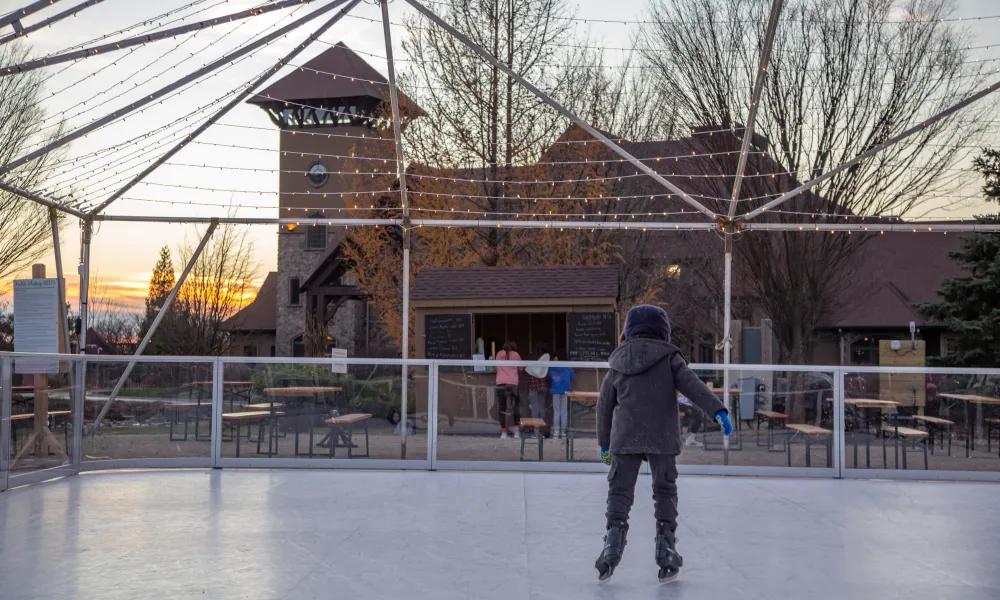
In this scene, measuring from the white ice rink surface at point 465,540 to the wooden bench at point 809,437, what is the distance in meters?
0.76

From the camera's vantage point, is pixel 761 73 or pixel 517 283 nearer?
pixel 761 73

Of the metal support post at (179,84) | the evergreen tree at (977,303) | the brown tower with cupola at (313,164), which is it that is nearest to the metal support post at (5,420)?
the metal support post at (179,84)

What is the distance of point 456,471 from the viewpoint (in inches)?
447

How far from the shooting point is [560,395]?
37.3 feet

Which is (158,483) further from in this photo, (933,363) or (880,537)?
(933,363)

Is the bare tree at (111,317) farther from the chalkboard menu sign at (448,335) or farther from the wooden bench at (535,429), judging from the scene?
the wooden bench at (535,429)

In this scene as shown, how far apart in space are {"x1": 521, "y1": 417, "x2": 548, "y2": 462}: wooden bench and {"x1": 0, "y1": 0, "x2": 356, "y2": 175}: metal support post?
15.9 feet

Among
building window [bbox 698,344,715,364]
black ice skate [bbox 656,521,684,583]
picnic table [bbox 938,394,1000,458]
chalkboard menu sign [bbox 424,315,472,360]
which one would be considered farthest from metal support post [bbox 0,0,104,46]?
building window [bbox 698,344,715,364]

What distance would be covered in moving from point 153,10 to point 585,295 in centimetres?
927

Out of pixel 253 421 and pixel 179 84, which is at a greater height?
pixel 179 84

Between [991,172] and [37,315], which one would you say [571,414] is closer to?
[37,315]

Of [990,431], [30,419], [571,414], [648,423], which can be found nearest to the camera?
[648,423]

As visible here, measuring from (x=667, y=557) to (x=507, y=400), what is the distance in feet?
19.0

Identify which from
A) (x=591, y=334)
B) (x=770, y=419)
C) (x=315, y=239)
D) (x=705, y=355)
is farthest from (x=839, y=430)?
(x=315, y=239)
